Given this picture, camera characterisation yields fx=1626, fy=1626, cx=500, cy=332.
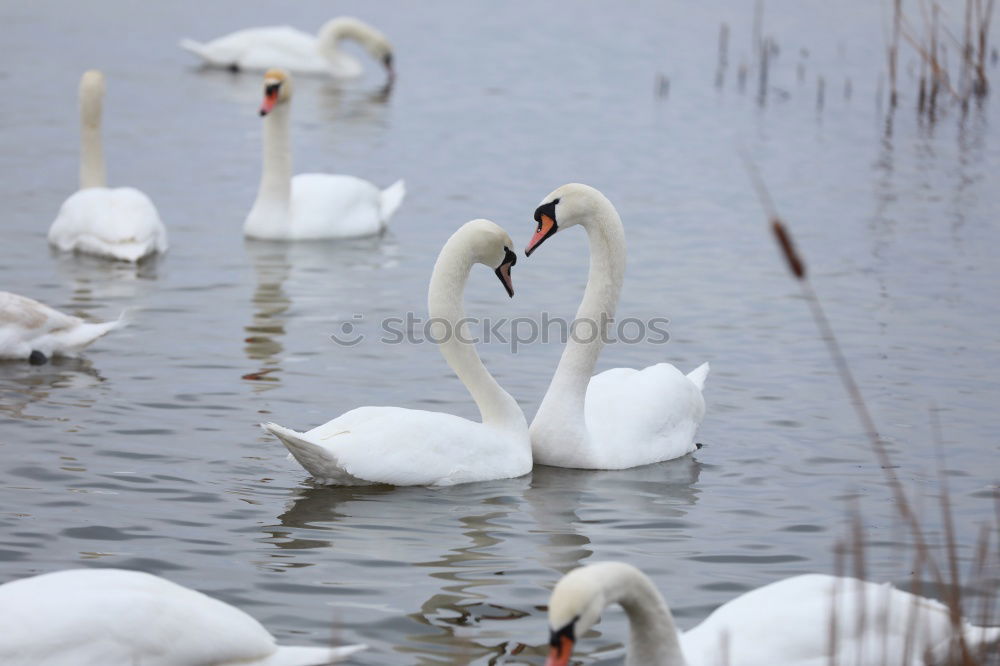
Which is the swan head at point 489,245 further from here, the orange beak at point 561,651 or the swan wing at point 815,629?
the orange beak at point 561,651

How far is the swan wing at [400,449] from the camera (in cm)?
696

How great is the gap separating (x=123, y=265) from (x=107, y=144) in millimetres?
5526

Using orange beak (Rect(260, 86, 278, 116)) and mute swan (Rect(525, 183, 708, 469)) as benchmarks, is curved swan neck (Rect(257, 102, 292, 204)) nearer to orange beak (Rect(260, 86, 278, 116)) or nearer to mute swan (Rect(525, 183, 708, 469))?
orange beak (Rect(260, 86, 278, 116))

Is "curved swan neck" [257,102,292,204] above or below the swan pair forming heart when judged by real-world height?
above

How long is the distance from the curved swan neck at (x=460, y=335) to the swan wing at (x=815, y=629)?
2.81 m

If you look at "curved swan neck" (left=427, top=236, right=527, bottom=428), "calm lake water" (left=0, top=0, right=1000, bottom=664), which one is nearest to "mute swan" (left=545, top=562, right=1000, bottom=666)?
"calm lake water" (left=0, top=0, right=1000, bottom=664)

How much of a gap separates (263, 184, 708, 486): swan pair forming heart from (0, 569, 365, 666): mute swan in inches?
86.1

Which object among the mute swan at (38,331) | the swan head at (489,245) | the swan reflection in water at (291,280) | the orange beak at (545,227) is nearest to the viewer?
the swan head at (489,245)

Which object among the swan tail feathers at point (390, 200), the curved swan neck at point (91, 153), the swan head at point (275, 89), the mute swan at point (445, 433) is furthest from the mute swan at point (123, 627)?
the swan head at point (275, 89)

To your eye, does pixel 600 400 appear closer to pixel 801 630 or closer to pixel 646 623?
pixel 801 630

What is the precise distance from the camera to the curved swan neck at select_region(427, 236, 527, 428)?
24.5 feet

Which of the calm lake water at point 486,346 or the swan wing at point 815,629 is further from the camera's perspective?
the calm lake water at point 486,346

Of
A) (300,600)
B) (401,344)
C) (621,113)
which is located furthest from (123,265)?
(621,113)

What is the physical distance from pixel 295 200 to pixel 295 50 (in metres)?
11.3
